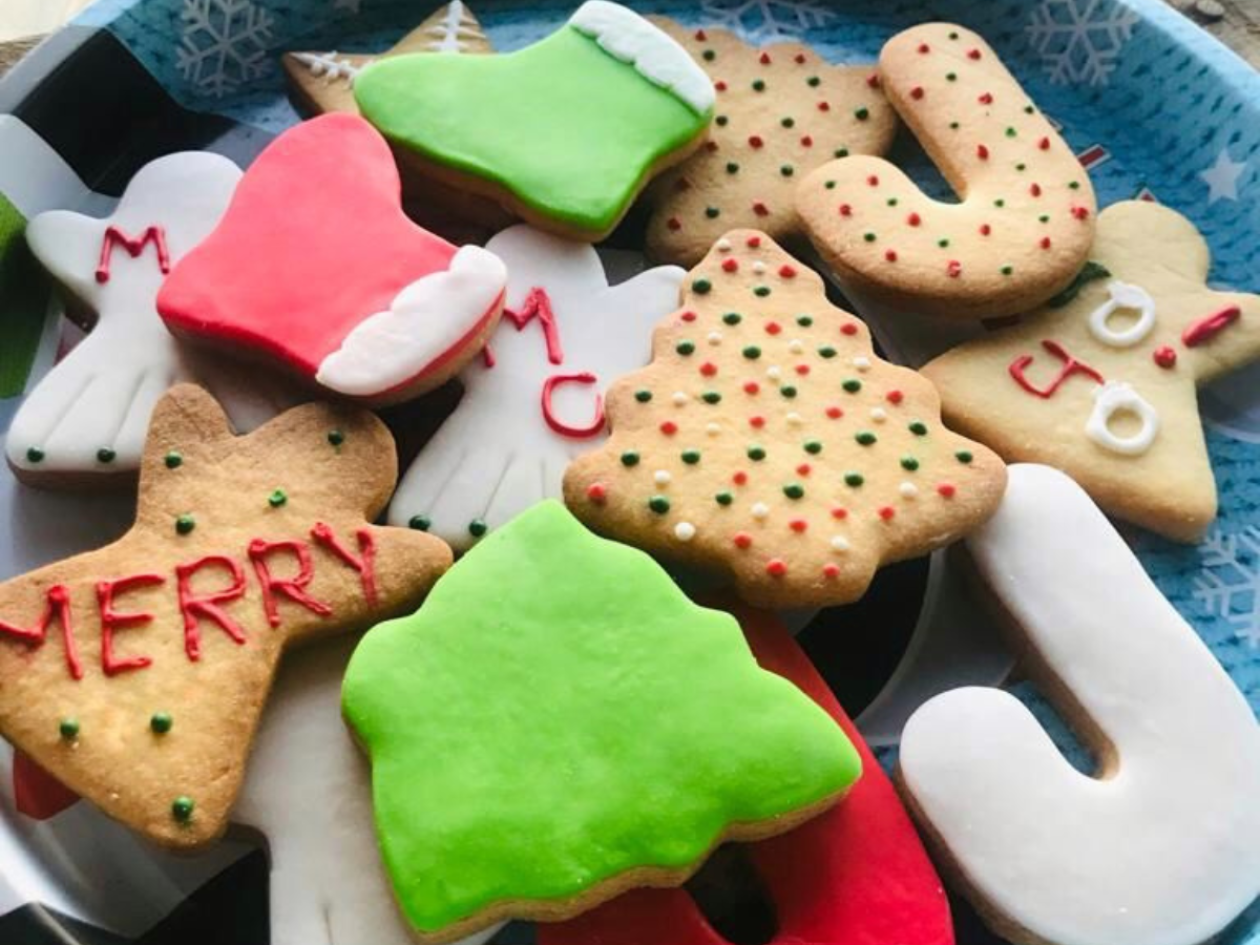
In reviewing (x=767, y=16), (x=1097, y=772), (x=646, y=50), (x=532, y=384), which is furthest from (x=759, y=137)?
(x=1097, y=772)

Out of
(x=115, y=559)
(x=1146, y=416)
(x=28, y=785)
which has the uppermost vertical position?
(x=1146, y=416)

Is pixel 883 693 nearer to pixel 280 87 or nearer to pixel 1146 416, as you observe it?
pixel 1146 416

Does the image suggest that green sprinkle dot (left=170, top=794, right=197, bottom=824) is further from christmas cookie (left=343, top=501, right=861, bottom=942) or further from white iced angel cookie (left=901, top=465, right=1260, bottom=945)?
white iced angel cookie (left=901, top=465, right=1260, bottom=945)

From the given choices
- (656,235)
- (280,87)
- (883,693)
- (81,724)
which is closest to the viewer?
(81,724)

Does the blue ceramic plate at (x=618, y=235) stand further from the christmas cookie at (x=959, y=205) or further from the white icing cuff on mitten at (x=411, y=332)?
the white icing cuff on mitten at (x=411, y=332)

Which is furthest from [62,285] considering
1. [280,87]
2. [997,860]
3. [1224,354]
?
[1224,354]

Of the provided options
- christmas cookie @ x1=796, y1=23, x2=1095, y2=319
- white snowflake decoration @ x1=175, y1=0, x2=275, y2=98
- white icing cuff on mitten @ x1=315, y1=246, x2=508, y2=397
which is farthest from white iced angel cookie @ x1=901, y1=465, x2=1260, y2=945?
white snowflake decoration @ x1=175, y1=0, x2=275, y2=98
